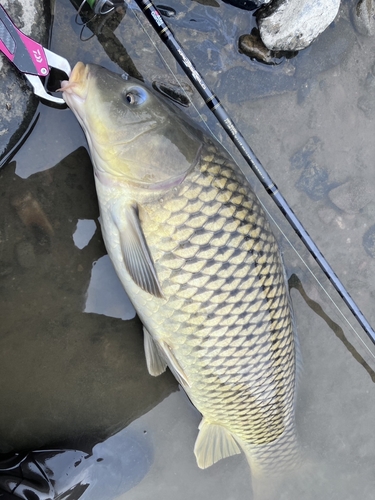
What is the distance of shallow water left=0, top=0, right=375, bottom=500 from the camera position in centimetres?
187

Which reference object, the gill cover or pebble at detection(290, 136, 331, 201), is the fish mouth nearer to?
the gill cover

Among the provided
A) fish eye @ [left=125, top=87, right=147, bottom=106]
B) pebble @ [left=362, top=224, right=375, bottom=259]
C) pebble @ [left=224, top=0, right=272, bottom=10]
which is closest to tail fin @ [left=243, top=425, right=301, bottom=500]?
pebble @ [left=362, top=224, right=375, bottom=259]

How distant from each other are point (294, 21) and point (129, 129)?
0.94m

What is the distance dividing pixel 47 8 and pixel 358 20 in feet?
4.74

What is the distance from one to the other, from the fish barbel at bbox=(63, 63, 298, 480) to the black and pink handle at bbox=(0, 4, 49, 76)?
5.4 inches

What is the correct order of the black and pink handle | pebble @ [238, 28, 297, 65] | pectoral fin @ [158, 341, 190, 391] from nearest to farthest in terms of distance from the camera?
the black and pink handle
pectoral fin @ [158, 341, 190, 391]
pebble @ [238, 28, 297, 65]

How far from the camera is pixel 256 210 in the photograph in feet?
5.50

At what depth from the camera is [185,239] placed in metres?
1.54

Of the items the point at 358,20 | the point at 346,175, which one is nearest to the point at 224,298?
the point at 346,175

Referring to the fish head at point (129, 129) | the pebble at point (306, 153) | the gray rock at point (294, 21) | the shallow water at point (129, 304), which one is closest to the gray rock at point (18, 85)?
the shallow water at point (129, 304)

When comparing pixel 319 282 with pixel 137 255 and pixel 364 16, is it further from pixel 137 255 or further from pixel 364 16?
pixel 364 16

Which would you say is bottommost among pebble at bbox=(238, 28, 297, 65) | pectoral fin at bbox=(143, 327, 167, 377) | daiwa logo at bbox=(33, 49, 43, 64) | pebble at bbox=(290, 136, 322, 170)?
pectoral fin at bbox=(143, 327, 167, 377)

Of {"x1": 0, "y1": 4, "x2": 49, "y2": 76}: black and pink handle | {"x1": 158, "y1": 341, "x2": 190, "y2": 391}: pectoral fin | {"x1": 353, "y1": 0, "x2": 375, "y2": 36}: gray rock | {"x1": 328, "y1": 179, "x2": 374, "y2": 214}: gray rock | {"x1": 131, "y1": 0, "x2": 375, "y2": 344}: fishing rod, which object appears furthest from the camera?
{"x1": 328, "y1": 179, "x2": 374, "y2": 214}: gray rock

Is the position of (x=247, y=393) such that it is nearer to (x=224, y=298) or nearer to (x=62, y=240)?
(x=224, y=298)
